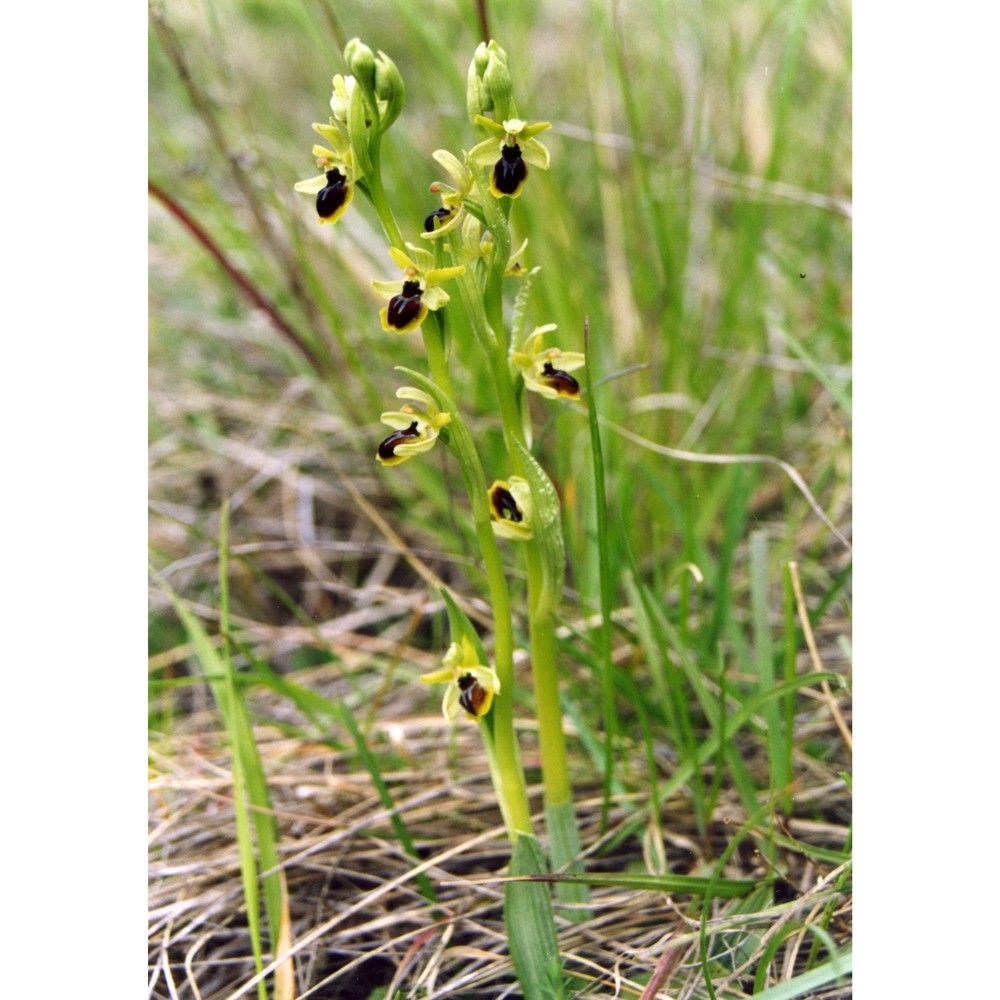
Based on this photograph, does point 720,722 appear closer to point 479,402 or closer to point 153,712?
point 479,402

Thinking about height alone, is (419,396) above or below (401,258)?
below

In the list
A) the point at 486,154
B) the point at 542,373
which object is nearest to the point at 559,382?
the point at 542,373

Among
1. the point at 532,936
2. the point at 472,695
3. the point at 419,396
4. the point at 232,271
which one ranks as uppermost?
the point at 232,271

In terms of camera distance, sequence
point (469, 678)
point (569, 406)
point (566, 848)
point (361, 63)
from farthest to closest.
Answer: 1. point (569, 406)
2. point (566, 848)
3. point (469, 678)
4. point (361, 63)

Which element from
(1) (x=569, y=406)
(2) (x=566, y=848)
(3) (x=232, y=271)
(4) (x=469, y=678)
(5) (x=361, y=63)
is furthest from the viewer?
(3) (x=232, y=271)

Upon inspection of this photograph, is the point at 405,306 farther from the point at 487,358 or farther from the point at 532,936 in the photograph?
the point at 532,936

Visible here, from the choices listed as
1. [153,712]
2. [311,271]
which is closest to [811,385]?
[311,271]

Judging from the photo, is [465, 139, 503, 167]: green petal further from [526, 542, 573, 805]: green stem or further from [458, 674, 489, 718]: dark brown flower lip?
[458, 674, 489, 718]: dark brown flower lip

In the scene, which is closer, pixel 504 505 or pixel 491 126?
pixel 491 126
